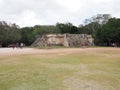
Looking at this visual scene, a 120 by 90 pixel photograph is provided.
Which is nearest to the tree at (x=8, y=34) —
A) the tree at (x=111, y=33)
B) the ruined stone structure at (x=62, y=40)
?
the ruined stone structure at (x=62, y=40)

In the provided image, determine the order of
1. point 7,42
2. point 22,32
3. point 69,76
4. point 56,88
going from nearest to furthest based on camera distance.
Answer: point 56,88 < point 69,76 < point 7,42 < point 22,32

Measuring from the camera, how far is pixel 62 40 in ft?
240

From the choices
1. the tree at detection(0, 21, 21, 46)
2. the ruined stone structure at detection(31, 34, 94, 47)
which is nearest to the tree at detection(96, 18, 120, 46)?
the ruined stone structure at detection(31, 34, 94, 47)

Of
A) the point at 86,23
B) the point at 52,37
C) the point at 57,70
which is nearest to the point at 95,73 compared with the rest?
the point at 57,70

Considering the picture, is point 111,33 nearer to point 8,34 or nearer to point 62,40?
point 62,40

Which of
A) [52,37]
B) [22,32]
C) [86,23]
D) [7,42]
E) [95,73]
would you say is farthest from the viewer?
[86,23]

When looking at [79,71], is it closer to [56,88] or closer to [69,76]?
[69,76]

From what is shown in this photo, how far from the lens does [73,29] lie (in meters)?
103

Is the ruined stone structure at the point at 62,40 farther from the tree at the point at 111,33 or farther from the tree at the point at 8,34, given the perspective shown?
the tree at the point at 8,34

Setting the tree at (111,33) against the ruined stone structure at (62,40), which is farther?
the tree at (111,33)

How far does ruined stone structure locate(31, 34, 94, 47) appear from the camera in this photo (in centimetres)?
7012

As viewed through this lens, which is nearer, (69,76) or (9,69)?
(69,76)

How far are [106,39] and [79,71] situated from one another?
58114mm

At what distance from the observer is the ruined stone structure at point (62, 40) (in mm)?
70125
